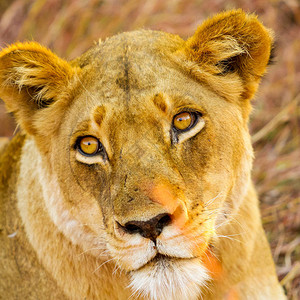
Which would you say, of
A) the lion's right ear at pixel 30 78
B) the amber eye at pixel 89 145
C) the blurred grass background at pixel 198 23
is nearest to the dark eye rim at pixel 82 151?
the amber eye at pixel 89 145

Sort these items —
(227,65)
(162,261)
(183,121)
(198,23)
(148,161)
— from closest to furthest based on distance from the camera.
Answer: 1. (162,261)
2. (148,161)
3. (183,121)
4. (227,65)
5. (198,23)

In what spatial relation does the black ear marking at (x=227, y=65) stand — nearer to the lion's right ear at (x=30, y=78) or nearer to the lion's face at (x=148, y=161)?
the lion's face at (x=148, y=161)

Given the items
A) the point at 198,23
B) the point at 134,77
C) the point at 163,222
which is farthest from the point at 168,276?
→ the point at 198,23

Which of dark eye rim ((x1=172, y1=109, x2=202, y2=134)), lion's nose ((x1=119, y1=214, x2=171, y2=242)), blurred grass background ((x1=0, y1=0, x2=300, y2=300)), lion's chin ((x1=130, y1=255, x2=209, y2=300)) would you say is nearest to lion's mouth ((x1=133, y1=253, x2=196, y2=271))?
lion's chin ((x1=130, y1=255, x2=209, y2=300))

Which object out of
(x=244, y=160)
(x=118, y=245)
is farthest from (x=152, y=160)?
(x=244, y=160)

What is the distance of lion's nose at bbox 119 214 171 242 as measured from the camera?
96.5 inches

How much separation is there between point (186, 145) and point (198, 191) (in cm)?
27

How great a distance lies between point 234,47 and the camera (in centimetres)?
315

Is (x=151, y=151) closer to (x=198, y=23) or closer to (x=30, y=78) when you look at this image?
(x=30, y=78)

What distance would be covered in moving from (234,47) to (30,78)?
1.26 metres

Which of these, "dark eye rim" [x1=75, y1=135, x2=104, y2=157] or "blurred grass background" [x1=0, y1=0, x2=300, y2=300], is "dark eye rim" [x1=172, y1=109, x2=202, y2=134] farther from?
"blurred grass background" [x1=0, y1=0, x2=300, y2=300]

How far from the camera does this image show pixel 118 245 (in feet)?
8.91

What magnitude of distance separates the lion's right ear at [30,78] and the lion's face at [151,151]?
3cm

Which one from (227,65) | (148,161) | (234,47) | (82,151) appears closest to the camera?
(148,161)
